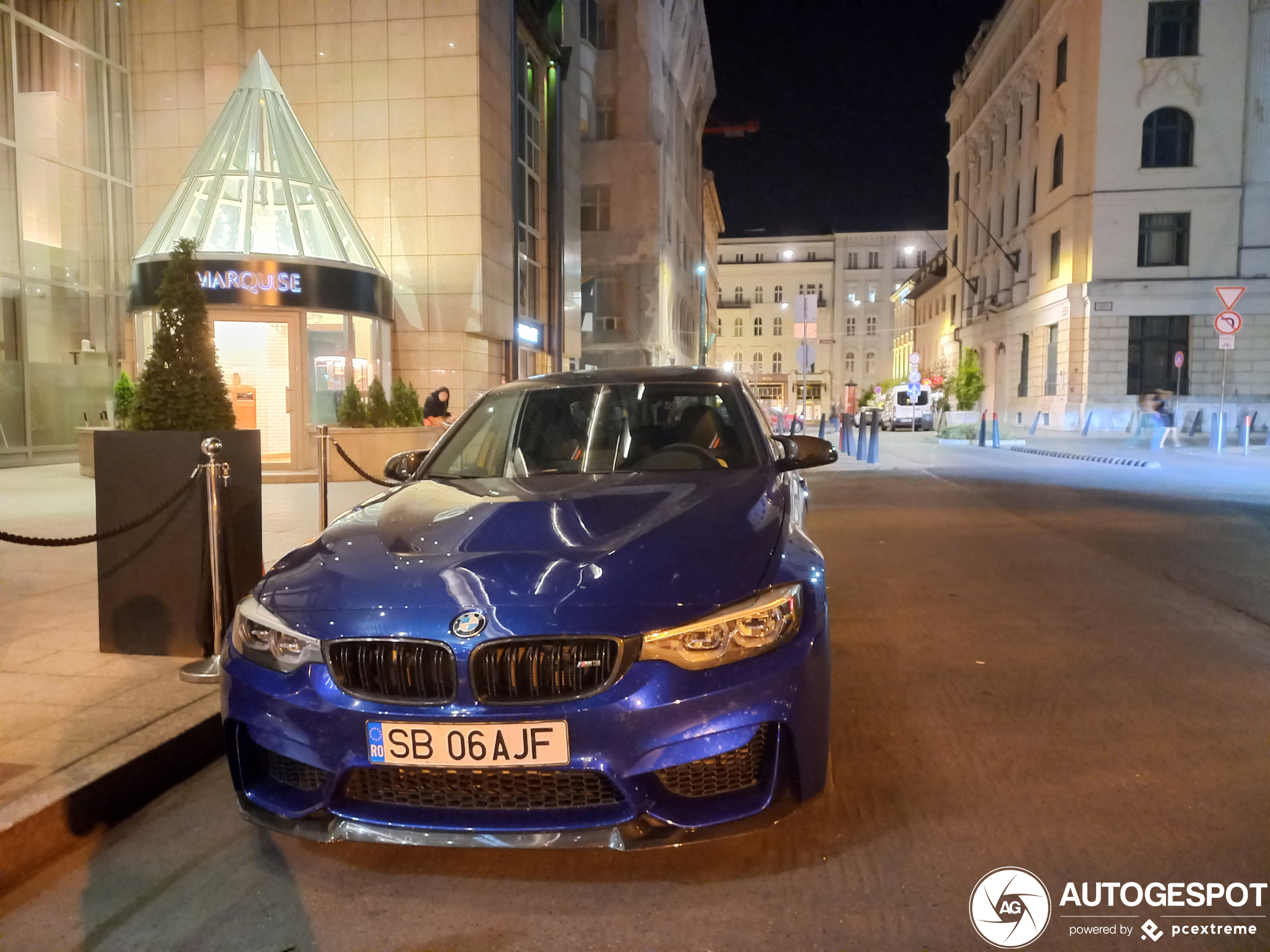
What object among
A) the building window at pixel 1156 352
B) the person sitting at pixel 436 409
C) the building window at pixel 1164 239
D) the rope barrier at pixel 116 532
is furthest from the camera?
the building window at pixel 1156 352

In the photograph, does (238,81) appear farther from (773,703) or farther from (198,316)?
(773,703)

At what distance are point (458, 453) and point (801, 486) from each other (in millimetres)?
1995

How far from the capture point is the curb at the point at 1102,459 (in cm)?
1962

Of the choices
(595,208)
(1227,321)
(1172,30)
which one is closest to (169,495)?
(1227,321)

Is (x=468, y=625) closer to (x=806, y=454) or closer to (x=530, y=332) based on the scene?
(x=806, y=454)

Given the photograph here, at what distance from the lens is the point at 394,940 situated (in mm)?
2455

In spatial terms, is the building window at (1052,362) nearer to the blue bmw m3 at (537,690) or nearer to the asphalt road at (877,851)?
the asphalt road at (877,851)

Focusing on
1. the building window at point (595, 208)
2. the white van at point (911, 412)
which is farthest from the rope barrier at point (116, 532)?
the white van at point (911, 412)

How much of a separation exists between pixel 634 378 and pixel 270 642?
2494 mm

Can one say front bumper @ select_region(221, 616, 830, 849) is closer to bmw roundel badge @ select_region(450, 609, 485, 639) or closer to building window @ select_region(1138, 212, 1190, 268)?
bmw roundel badge @ select_region(450, 609, 485, 639)

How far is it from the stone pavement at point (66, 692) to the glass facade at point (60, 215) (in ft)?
38.4

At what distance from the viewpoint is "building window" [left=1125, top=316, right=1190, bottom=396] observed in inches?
1400

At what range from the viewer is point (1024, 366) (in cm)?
4375

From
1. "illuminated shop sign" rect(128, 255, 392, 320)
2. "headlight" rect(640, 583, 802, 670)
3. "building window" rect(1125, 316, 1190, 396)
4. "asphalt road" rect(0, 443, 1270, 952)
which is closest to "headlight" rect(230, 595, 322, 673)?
"asphalt road" rect(0, 443, 1270, 952)
